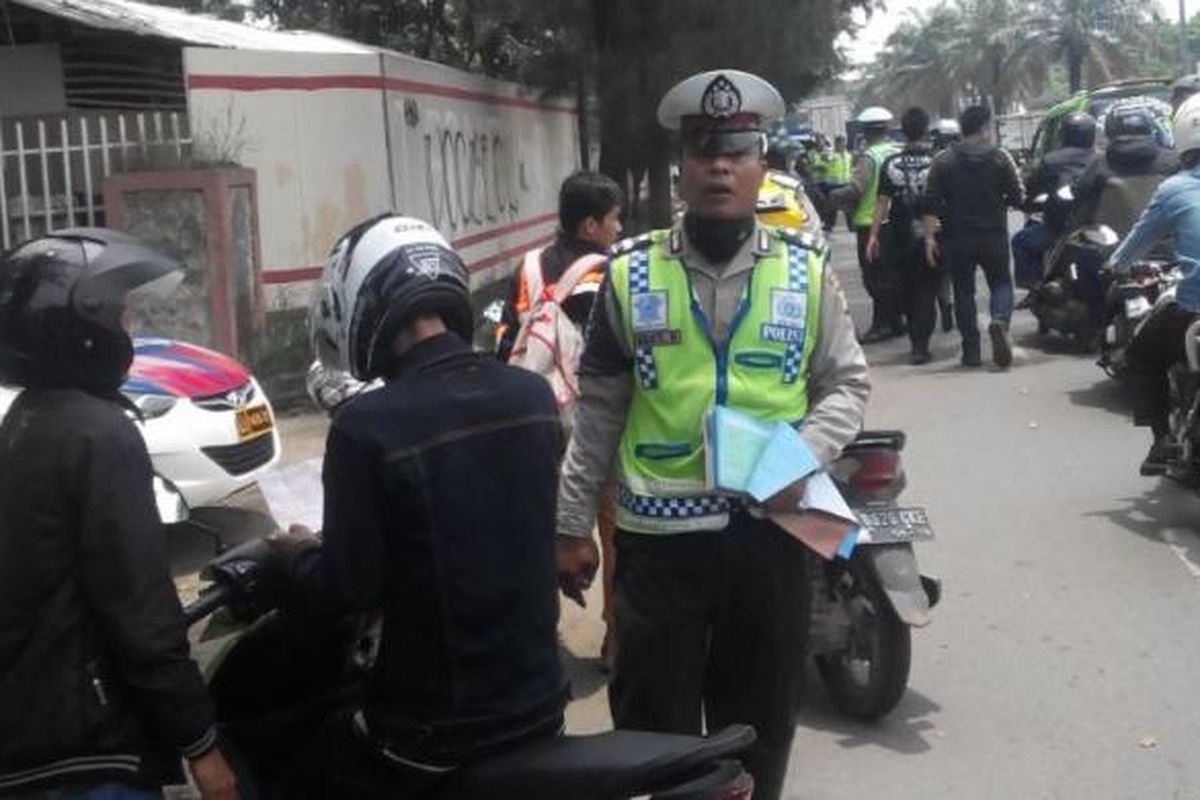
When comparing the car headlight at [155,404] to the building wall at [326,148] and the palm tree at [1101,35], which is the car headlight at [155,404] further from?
the palm tree at [1101,35]

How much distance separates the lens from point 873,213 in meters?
12.5

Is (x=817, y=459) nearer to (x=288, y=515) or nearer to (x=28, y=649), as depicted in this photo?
(x=288, y=515)

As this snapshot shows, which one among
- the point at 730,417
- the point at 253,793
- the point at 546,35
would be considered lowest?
the point at 253,793

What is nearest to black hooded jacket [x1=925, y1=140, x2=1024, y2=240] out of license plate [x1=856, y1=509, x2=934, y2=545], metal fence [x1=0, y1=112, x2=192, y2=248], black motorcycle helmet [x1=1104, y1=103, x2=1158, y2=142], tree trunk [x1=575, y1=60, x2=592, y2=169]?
black motorcycle helmet [x1=1104, y1=103, x2=1158, y2=142]

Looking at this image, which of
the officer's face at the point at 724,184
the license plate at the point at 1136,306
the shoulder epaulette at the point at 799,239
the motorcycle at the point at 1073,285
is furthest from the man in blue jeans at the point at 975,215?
the officer's face at the point at 724,184

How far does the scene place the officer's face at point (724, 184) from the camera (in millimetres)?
3402

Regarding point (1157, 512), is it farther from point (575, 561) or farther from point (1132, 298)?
point (575, 561)

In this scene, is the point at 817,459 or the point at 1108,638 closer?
the point at 817,459

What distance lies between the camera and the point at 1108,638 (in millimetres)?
5551

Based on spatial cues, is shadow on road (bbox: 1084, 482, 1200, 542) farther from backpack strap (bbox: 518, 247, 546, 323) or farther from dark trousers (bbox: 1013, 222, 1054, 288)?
dark trousers (bbox: 1013, 222, 1054, 288)

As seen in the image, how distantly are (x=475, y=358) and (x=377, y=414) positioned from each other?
21 cm

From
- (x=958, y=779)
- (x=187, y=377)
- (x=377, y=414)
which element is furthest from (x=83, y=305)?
(x=187, y=377)

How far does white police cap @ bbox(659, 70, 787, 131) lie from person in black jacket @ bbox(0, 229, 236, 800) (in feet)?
4.61

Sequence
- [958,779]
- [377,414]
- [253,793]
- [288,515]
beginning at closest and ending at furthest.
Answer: [377,414] → [253,793] → [288,515] → [958,779]
